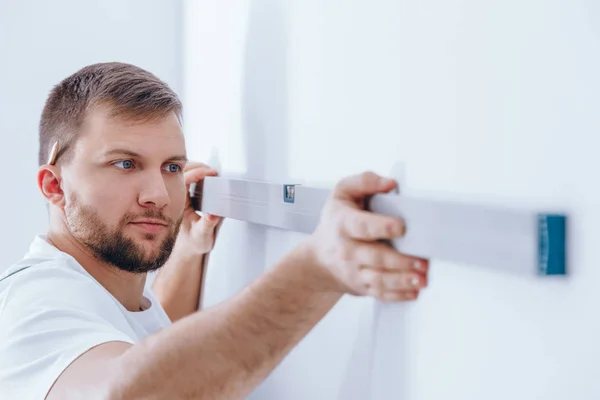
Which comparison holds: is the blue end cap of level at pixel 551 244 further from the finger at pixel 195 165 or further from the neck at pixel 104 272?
the finger at pixel 195 165

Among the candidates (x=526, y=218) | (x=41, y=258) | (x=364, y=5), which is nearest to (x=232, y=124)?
(x=41, y=258)

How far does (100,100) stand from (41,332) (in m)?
0.40

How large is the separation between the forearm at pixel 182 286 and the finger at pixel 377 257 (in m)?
0.87

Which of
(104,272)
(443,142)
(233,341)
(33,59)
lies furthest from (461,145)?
(33,59)

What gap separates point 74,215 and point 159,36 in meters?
0.66

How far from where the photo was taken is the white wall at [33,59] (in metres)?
1.46

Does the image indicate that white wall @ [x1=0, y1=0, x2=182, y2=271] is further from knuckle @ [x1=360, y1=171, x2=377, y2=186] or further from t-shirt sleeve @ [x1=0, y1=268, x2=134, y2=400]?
knuckle @ [x1=360, y1=171, x2=377, y2=186]

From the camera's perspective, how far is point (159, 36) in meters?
1.56

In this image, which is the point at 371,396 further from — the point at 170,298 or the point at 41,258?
the point at 170,298

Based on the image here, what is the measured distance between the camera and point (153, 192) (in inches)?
40.6

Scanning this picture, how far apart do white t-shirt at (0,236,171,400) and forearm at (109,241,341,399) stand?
0.13 m

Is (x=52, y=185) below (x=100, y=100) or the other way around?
below

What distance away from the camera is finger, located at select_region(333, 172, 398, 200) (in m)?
0.59

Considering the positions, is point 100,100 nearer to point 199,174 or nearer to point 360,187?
point 199,174
